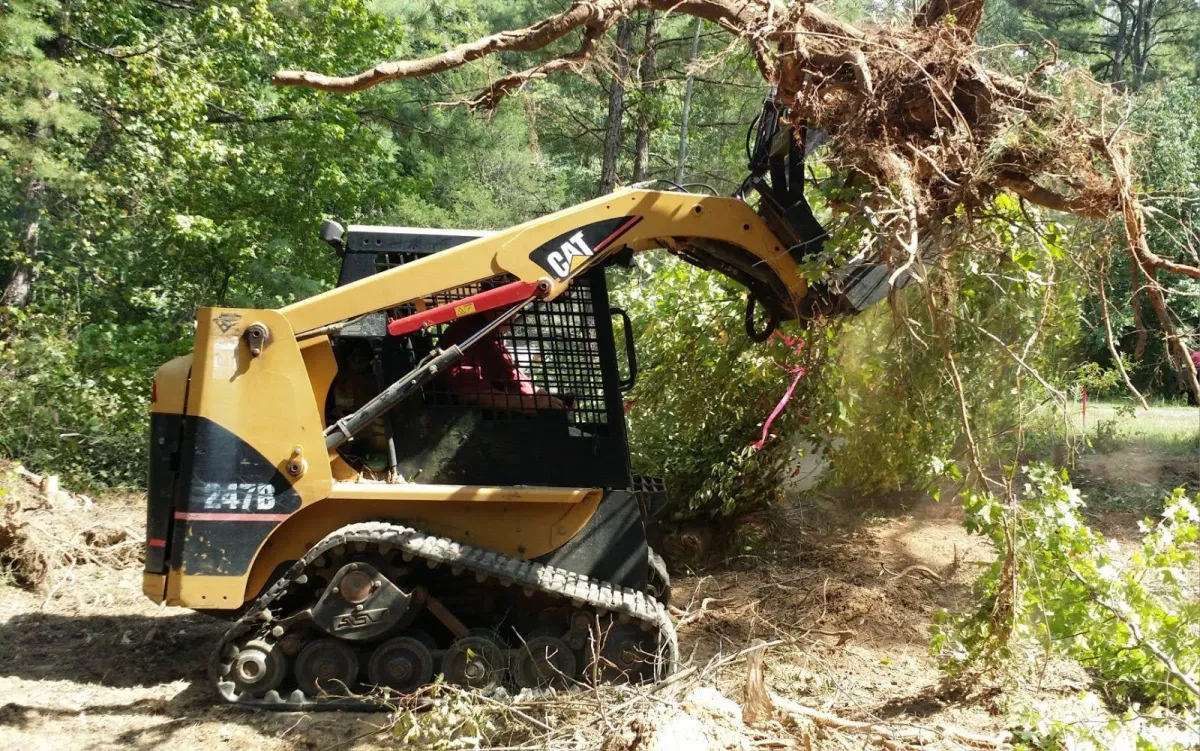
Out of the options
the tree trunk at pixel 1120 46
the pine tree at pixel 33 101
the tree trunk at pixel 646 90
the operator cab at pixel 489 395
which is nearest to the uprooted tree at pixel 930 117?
the operator cab at pixel 489 395

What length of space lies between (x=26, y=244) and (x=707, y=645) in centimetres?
1102

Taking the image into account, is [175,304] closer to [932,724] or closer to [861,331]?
[861,331]

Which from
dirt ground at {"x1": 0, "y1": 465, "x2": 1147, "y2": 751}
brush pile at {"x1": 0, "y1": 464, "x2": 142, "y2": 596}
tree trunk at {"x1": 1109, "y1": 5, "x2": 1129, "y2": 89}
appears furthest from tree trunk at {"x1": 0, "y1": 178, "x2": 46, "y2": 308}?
tree trunk at {"x1": 1109, "y1": 5, "x2": 1129, "y2": 89}

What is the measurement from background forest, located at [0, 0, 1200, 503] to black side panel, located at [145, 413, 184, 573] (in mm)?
2544

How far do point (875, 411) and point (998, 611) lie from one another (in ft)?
10.1

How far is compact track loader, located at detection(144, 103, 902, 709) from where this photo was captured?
458 cm

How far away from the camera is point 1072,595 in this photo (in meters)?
4.51

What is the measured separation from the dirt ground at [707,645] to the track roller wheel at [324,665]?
0.15 meters

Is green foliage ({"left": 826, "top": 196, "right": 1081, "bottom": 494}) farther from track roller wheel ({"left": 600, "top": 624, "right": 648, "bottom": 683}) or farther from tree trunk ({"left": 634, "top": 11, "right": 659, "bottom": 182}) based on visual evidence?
tree trunk ({"left": 634, "top": 11, "right": 659, "bottom": 182})

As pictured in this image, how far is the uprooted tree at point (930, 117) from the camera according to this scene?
472cm

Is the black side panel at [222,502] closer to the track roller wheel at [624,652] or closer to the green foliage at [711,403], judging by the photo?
the track roller wheel at [624,652]

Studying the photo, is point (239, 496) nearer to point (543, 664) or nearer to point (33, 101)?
point (543, 664)

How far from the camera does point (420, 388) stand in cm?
488

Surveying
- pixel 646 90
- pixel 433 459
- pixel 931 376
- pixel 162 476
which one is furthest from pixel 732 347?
pixel 646 90
